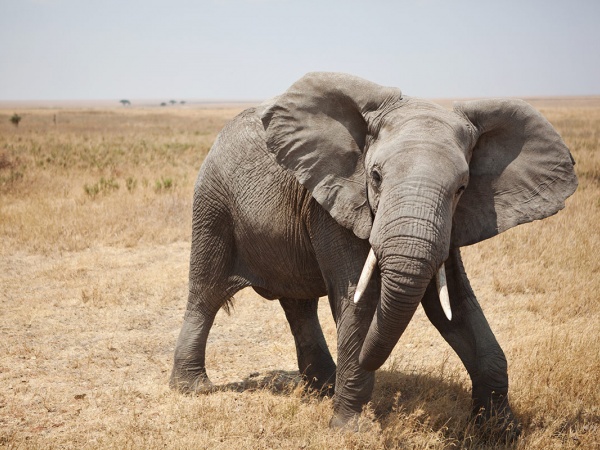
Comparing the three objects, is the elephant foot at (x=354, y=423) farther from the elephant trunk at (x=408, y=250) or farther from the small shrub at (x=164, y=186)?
the small shrub at (x=164, y=186)

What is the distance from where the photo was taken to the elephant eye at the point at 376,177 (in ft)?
12.0

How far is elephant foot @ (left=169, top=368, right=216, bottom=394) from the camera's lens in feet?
18.2

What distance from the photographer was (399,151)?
3516 mm

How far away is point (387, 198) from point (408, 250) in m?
0.35

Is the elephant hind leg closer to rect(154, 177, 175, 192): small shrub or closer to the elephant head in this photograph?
the elephant head

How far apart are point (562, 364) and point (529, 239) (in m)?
4.67

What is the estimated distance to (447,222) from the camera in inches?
133

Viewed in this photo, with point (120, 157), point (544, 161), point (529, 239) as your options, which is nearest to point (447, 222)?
point (544, 161)

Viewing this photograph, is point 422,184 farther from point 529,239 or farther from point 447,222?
point 529,239

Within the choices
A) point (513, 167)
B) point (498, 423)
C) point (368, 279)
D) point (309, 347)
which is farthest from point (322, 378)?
point (513, 167)

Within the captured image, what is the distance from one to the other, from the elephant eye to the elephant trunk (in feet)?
1.14

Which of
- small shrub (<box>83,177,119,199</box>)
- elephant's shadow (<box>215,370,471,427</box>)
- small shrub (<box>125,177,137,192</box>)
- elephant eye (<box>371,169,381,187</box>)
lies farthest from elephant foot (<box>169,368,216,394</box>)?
small shrub (<box>125,177,137,192</box>)

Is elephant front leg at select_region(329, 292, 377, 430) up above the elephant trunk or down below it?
below

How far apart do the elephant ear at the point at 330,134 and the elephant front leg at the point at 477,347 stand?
85cm
